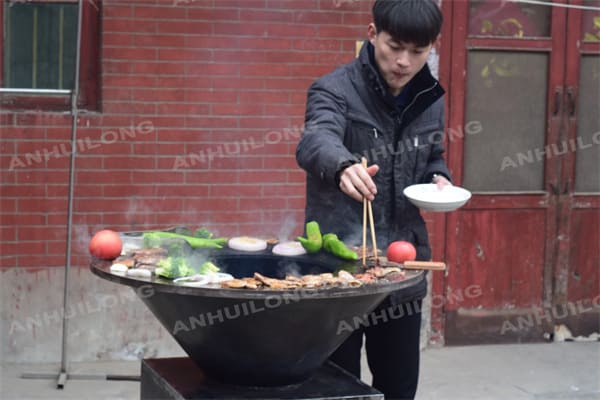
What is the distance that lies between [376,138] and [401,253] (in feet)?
1.68

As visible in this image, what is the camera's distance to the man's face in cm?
362

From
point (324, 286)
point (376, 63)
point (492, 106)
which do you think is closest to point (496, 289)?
point (492, 106)

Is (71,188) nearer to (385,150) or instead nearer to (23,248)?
(23,248)

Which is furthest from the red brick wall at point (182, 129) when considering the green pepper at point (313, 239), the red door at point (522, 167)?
the green pepper at point (313, 239)

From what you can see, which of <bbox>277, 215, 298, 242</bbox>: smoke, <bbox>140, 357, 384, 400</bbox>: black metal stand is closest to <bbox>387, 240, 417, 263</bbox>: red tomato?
<bbox>140, 357, 384, 400</bbox>: black metal stand

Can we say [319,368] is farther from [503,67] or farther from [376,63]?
[503,67]

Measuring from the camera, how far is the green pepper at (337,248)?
3.68m

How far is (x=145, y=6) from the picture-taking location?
19.3 ft

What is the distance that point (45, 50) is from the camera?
6023mm

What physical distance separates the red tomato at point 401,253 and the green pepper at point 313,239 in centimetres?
31

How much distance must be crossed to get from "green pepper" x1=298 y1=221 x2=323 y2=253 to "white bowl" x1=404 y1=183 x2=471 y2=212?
386 mm

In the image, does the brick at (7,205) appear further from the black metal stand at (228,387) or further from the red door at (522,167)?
the red door at (522,167)

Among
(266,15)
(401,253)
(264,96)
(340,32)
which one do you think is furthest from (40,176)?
(401,253)

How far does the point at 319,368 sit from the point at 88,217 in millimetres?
2662
